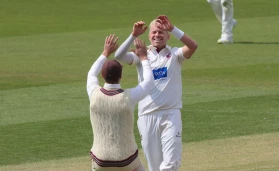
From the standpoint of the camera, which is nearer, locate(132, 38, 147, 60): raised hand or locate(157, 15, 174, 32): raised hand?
locate(132, 38, 147, 60): raised hand

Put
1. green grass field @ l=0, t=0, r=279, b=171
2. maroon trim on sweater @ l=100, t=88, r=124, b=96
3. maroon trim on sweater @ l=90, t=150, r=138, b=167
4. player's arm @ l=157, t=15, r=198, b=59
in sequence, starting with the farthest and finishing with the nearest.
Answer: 1. green grass field @ l=0, t=0, r=279, b=171
2. player's arm @ l=157, t=15, r=198, b=59
3. maroon trim on sweater @ l=100, t=88, r=124, b=96
4. maroon trim on sweater @ l=90, t=150, r=138, b=167

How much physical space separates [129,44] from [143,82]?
1161 mm

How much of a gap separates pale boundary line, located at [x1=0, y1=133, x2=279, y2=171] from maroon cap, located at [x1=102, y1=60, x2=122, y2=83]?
13.3ft

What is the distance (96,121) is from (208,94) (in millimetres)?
10186

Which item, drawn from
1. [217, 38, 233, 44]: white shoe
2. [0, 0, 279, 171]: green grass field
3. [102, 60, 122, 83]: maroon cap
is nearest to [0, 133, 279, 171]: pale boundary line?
[0, 0, 279, 171]: green grass field

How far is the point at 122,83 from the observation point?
20359 mm

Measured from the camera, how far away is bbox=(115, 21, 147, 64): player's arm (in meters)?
10.1

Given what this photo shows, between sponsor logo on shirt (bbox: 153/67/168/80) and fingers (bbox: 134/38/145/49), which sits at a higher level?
fingers (bbox: 134/38/145/49)

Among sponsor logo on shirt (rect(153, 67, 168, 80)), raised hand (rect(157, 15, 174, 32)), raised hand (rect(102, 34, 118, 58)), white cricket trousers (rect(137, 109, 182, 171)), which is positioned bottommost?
white cricket trousers (rect(137, 109, 182, 171))

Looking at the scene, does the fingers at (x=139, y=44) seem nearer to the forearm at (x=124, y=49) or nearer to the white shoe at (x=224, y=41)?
the forearm at (x=124, y=49)

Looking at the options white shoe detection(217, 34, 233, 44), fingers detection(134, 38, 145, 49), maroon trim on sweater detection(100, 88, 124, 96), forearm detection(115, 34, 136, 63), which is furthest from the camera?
white shoe detection(217, 34, 233, 44)

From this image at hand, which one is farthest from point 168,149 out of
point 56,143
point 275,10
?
point 275,10

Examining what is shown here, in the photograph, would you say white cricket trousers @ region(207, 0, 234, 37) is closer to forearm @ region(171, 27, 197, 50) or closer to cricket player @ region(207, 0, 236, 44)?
cricket player @ region(207, 0, 236, 44)

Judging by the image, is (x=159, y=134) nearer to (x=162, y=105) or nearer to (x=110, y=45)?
(x=162, y=105)
